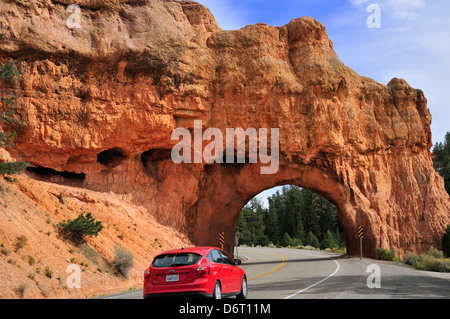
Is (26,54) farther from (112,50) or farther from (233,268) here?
(233,268)

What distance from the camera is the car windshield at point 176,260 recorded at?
10.1m

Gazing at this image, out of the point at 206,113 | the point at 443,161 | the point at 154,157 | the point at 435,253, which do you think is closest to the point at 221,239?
the point at 154,157

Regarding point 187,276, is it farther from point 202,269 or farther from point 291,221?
point 291,221

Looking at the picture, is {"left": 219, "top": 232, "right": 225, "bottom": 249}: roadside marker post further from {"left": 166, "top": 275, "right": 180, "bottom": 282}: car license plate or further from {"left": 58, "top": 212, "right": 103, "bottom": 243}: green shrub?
{"left": 166, "top": 275, "right": 180, "bottom": 282}: car license plate

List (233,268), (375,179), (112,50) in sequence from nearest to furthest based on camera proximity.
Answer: (233,268), (112,50), (375,179)

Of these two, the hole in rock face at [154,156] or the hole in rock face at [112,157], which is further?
the hole in rock face at [154,156]

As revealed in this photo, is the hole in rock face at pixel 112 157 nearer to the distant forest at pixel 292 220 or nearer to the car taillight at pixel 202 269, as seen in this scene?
the car taillight at pixel 202 269

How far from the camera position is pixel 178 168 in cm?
2981

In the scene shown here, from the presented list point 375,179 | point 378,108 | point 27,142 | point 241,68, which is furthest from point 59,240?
point 378,108

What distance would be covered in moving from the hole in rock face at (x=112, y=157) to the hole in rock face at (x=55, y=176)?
5.47 ft

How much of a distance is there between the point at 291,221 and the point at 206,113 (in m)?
54.4

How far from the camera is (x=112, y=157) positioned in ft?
92.4

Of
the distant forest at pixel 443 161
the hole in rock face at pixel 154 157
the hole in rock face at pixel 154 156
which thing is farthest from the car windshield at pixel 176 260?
the distant forest at pixel 443 161
